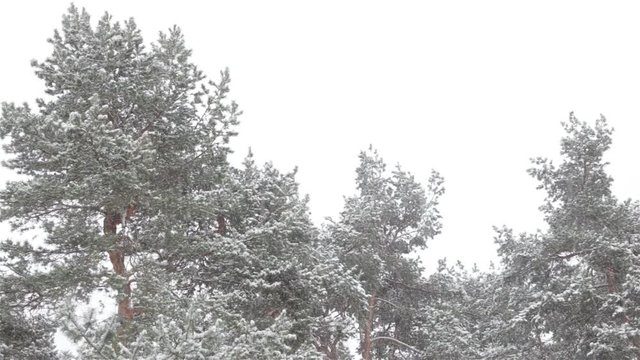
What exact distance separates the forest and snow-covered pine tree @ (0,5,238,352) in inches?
1.5

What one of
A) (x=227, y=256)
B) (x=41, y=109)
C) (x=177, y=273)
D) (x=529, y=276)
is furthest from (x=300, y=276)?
(x=529, y=276)

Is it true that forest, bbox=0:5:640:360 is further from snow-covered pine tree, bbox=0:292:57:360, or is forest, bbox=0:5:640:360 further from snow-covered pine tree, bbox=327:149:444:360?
snow-covered pine tree, bbox=327:149:444:360

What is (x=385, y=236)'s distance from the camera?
20.2 m

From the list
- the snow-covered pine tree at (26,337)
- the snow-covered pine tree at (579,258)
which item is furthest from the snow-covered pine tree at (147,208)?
the snow-covered pine tree at (579,258)

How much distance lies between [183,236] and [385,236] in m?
10.5

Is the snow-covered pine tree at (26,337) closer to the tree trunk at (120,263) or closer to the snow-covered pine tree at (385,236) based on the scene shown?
the tree trunk at (120,263)

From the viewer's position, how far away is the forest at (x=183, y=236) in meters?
9.52

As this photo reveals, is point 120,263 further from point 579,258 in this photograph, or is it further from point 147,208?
point 579,258

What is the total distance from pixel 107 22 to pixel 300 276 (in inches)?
280

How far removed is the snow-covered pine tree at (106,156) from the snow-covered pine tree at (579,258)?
9.38 meters

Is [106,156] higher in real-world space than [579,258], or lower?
lower

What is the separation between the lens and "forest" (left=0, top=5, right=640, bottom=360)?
31.2 ft

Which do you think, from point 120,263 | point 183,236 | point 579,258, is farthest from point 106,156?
point 579,258

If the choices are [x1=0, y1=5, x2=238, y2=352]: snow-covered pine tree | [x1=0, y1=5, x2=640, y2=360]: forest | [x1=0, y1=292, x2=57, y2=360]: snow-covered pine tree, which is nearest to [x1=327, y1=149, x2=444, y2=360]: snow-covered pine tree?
[x1=0, y1=5, x2=640, y2=360]: forest
